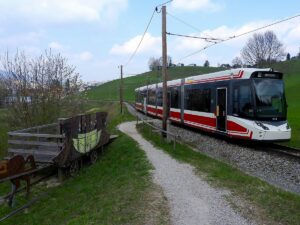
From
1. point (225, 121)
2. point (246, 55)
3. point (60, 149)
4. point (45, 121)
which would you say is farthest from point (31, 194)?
point (246, 55)

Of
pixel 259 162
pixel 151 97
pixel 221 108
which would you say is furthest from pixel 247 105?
pixel 151 97

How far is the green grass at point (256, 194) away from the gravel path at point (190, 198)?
1.02ft

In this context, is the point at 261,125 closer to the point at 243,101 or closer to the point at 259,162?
the point at 243,101

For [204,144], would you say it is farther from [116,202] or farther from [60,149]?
[116,202]

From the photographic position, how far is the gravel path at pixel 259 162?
10.7 metres

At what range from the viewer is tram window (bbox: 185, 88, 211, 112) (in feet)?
64.5

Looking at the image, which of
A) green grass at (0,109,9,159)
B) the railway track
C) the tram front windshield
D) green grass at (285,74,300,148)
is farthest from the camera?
green grass at (285,74,300,148)

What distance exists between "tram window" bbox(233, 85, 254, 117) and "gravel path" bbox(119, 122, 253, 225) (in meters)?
4.86

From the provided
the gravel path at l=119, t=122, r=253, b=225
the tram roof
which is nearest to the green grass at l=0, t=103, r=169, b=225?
the gravel path at l=119, t=122, r=253, b=225

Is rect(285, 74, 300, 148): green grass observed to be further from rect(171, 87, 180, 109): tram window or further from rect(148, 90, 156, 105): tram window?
rect(148, 90, 156, 105): tram window

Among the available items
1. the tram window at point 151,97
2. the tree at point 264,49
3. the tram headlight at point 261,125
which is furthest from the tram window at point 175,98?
the tree at point 264,49

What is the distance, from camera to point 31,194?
12.4m

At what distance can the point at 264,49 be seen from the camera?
3433 inches

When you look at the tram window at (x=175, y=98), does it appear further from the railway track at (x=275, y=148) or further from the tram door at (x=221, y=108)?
the railway track at (x=275, y=148)
